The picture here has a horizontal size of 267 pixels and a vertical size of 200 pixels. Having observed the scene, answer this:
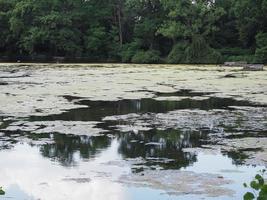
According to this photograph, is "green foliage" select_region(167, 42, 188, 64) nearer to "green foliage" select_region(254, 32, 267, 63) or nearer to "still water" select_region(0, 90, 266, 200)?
"green foliage" select_region(254, 32, 267, 63)

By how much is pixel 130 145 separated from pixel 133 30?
157ft

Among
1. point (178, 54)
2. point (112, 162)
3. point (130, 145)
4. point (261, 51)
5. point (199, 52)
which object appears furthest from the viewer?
point (178, 54)

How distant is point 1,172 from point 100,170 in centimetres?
165

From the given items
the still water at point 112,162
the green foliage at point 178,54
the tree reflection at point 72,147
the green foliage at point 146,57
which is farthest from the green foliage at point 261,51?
the tree reflection at point 72,147

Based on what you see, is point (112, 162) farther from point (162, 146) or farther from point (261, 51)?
point (261, 51)

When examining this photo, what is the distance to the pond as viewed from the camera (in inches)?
289

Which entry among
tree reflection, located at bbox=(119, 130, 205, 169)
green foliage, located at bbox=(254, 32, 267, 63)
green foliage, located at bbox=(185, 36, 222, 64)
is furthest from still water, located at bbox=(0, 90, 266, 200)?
green foliage, located at bbox=(185, 36, 222, 64)

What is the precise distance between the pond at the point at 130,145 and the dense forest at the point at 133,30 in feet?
106

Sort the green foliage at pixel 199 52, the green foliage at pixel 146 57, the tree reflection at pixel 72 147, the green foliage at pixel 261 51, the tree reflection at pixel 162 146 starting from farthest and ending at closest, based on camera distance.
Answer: the green foliage at pixel 146 57 < the green foliage at pixel 199 52 < the green foliage at pixel 261 51 < the tree reflection at pixel 72 147 < the tree reflection at pixel 162 146

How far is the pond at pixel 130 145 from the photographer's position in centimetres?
735

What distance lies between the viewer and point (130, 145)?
33.0ft

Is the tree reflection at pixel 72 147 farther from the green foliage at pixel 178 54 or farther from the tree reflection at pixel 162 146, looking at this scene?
the green foliage at pixel 178 54

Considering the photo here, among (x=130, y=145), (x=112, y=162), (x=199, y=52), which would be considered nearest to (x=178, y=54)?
(x=199, y=52)

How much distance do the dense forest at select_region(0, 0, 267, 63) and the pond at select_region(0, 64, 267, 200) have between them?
3245 centimetres
